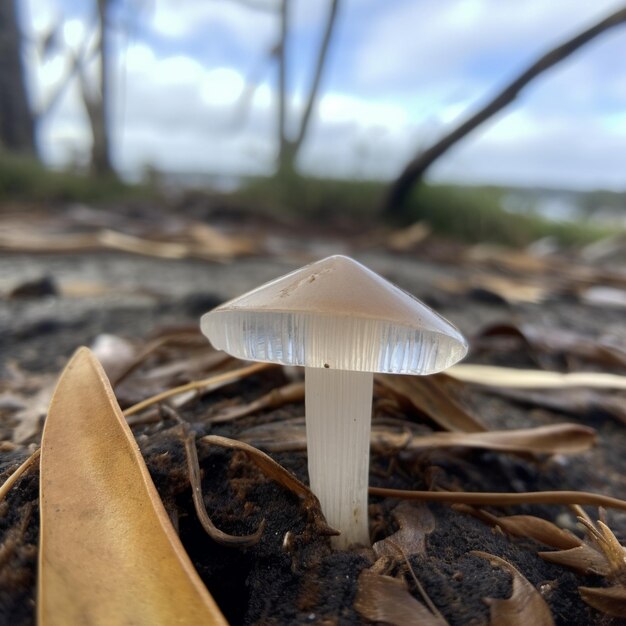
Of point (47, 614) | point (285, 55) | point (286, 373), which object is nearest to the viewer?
point (47, 614)

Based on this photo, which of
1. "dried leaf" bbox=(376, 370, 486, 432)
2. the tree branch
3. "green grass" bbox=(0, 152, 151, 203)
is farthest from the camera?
"green grass" bbox=(0, 152, 151, 203)

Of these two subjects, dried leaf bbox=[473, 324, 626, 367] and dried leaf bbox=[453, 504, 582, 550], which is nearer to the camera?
dried leaf bbox=[453, 504, 582, 550]

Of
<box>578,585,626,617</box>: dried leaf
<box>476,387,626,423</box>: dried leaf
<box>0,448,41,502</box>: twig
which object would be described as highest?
<box>0,448,41,502</box>: twig

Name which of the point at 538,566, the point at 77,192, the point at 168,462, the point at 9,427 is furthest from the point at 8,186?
the point at 538,566

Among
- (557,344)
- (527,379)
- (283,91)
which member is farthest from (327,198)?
(527,379)

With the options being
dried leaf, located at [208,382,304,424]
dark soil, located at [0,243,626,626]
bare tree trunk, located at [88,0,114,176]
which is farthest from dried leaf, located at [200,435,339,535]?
bare tree trunk, located at [88,0,114,176]

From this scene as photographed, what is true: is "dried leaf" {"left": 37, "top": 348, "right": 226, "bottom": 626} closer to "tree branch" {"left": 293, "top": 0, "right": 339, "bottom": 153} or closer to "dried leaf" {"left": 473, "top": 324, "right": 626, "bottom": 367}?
"dried leaf" {"left": 473, "top": 324, "right": 626, "bottom": 367}

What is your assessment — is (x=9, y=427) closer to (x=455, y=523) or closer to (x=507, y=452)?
(x=455, y=523)
